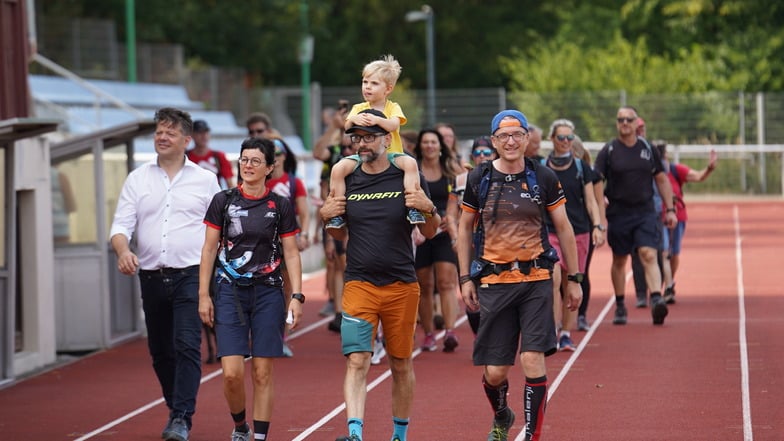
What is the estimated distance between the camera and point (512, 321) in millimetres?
8992

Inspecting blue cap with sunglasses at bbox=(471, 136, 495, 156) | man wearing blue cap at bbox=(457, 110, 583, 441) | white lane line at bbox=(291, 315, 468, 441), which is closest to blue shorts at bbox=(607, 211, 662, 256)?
blue cap with sunglasses at bbox=(471, 136, 495, 156)

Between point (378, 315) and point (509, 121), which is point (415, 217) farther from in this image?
point (509, 121)

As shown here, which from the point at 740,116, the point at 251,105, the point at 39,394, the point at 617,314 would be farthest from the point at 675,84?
the point at 39,394

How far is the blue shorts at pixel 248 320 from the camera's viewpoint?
29.8 feet

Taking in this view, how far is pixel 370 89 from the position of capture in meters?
9.44

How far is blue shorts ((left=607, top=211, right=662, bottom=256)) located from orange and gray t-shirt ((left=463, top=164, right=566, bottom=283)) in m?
6.59

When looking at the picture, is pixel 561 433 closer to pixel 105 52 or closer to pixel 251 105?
pixel 105 52

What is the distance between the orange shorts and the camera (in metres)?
8.91

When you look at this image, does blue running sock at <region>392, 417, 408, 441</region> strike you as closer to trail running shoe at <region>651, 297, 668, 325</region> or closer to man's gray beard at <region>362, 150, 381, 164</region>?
man's gray beard at <region>362, 150, 381, 164</region>

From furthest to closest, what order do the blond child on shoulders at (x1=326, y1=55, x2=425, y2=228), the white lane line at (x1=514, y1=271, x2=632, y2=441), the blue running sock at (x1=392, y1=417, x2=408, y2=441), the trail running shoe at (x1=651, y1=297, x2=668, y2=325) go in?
the trail running shoe at (x1=651, y1=297, x2=668, y2=325)
the white lane line at (x1=514, y1=271, x2=632, y2=441)
the blue running sock at (x1=392, y1=417, x2=408, y2=441)
the blond child on shoulders at (x1=326, y1=55, x2=425, y2=228)

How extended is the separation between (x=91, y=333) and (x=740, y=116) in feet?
97.4

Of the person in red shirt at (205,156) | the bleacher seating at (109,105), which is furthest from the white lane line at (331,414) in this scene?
the bleacher seating at (109,105)

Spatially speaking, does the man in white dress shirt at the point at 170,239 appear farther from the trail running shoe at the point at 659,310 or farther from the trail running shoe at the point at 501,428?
the trail running shoe at the point at 659,310

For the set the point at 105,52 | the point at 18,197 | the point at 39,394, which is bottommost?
the point at 39,394
